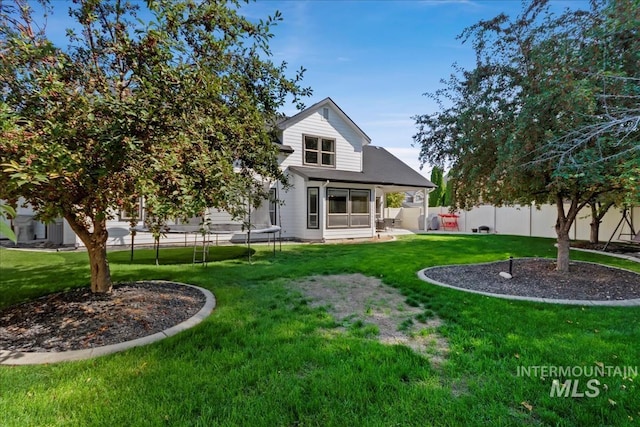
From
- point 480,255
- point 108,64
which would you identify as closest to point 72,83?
point 108,64

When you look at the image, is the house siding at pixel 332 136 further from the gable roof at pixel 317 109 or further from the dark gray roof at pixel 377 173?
the dark gray roof at pixel 377 173

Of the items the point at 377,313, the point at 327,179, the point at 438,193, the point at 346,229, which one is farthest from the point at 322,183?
the point at 438,193

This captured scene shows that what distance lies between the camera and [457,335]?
3.90 metres

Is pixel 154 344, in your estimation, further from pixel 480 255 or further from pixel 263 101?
pixel 480 255

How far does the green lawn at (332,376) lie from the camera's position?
95.2 inches

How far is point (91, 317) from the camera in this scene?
4.45 meters

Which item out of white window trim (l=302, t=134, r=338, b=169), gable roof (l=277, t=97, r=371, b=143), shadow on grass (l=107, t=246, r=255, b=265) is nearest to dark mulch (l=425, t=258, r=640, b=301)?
shadow on grass (l=107, t=246, r=255, b=265)

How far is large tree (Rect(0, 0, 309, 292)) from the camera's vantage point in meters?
3.21

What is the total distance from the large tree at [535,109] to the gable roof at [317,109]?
28.3 feet

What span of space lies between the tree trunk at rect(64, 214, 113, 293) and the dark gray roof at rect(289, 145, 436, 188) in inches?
393

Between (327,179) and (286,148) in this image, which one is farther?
(286,148)

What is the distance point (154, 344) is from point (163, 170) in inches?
77.4

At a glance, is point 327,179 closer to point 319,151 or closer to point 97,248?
point 319,151

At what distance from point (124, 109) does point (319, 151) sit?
14019mm
